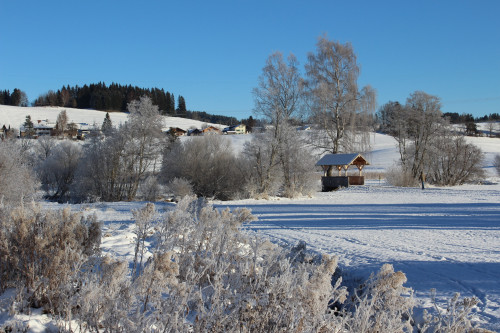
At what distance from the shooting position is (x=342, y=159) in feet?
95.8

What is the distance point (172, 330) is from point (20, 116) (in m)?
93.8

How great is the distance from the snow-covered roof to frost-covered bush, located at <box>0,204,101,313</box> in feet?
84.9

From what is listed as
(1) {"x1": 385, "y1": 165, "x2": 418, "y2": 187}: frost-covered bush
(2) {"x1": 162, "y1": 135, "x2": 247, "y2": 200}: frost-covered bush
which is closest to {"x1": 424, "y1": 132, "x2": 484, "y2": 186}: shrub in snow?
(1) {"x1": 385, "y1": 165, "x2": 418, "y2": 187}: frost-covered bush

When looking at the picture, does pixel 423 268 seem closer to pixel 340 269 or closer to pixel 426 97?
pixel 340 269

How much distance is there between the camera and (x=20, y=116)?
82500 millimetres

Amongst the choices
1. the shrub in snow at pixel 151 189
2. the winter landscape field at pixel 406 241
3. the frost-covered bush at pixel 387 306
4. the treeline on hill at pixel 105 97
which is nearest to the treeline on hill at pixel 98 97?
the treeline on hill at pixel 105 97

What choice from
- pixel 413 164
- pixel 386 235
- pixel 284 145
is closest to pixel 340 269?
pixel 386 235

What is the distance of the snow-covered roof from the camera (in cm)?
2881

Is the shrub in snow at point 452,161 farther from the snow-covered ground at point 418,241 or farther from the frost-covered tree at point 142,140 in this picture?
the frost-covered tree at point 142,140

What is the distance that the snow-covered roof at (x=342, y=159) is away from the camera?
28.8m

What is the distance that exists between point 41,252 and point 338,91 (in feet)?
91.9

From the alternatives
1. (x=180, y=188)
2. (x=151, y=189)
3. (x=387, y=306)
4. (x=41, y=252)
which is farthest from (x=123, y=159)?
(x=387, y=306)

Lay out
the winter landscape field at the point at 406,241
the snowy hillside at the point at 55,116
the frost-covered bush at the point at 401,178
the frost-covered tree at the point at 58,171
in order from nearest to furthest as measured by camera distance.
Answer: the winter landscape field at the point at 406,241, the frost-covered bush at the point at 401,178, the frost-covered tree at the point at 58,171, the snowy hillside at the point at 55,116

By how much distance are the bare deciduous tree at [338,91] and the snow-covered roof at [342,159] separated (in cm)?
188
